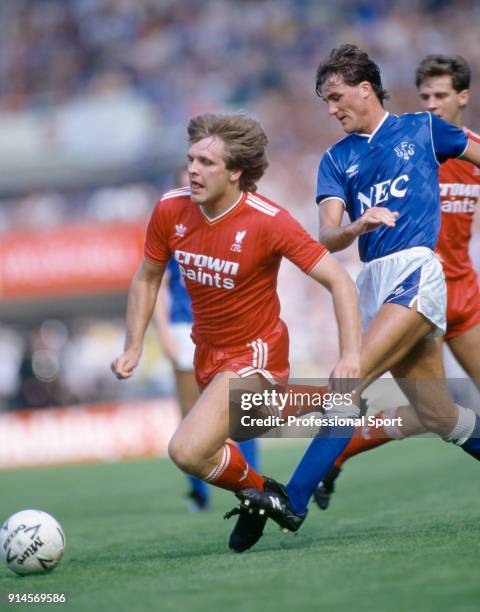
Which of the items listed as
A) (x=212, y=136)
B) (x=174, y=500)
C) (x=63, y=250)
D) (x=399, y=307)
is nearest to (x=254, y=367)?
(x=399, y=307)

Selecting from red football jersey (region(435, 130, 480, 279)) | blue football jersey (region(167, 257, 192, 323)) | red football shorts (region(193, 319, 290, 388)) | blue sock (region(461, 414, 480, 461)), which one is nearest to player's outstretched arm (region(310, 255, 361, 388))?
red football shorts (region(193, 319, 290, 388))

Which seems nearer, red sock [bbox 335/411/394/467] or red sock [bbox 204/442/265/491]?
red sock [bbox 204/442/265/491]

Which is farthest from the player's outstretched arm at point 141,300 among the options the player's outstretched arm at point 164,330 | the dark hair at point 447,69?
the player's outstretched arm at point 164,330

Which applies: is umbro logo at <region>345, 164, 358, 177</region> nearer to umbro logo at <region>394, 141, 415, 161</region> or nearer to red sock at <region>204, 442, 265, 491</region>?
umbro logo at <region>394, 141, 415, 161</region>

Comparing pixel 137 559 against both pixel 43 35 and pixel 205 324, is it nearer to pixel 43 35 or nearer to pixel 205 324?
pixel 205 324

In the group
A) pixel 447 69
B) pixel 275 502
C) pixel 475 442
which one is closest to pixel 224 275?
pixel 275 502

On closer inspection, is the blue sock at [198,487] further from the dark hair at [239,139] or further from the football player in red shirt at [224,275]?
the dark hair at [239,139]

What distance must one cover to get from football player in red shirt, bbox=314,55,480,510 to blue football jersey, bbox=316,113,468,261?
42.0 inches

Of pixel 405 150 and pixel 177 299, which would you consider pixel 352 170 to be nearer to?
pixel 405 150

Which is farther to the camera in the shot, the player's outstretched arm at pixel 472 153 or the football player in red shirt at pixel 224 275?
the player's outstretched arm at pixel 472 153

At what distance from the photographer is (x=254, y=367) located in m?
5.61

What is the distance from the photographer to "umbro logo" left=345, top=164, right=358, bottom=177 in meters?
5.81

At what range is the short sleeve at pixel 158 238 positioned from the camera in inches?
224

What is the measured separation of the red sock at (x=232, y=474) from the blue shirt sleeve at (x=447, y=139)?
1814 mm
